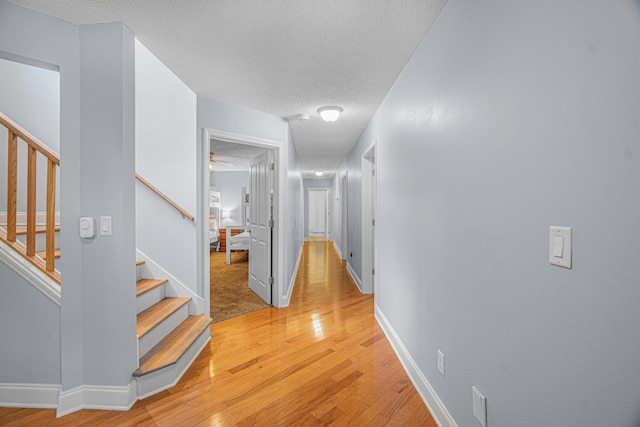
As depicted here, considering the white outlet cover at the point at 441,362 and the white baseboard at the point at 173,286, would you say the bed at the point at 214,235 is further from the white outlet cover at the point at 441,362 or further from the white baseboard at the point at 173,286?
the white outlet cover at the point at 441,362

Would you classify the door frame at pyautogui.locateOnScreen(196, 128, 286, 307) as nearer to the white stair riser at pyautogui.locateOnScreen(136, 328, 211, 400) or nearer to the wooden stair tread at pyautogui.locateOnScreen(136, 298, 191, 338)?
the wooden stair tread at pyautogui.locateOnScreen(136, 298, 191, 338)

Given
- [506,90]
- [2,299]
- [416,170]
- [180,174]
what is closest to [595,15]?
[506,90]

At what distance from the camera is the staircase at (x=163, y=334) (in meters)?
1.91

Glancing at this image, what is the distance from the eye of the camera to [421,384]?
6.12 feet

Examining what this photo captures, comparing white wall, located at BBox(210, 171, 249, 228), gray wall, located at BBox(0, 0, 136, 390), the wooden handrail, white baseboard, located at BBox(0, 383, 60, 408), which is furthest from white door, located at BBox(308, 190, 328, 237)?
white baseboard, located at BBox(0, 383, 60, 408)

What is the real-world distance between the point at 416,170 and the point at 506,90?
3.08ft

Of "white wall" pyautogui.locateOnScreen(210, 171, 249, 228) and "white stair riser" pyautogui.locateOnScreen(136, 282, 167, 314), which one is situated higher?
"white wall" pyautogui.locateOnScreen(210, 171, 249, 228)

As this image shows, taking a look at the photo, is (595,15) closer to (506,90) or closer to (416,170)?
(506,90)

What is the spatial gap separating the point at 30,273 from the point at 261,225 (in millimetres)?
2329

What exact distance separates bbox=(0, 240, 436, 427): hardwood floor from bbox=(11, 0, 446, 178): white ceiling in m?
2.30

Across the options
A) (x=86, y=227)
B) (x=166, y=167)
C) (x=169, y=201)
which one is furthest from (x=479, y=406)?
(x=166, y=167)

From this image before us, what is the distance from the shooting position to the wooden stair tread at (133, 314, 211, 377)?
191 cm

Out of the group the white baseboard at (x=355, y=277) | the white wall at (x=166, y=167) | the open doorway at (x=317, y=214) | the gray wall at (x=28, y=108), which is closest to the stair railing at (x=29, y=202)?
the white wall at (x=166, y=167)

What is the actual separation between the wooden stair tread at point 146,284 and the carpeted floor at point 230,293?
76 centimetres
